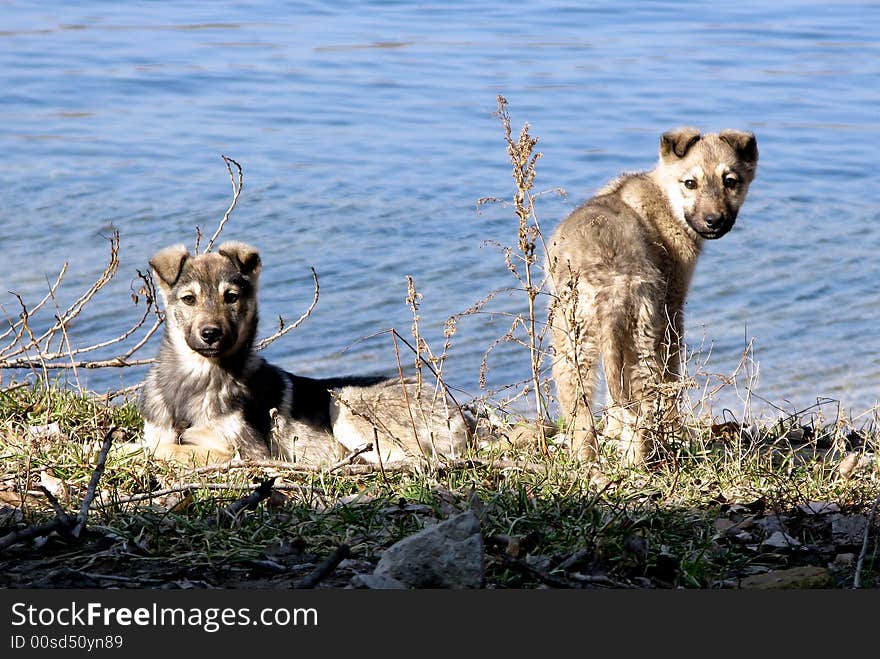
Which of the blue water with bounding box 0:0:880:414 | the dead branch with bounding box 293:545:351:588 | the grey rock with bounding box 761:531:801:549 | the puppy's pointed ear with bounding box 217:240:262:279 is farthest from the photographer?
the blue water with bounding box 0:0:880:414

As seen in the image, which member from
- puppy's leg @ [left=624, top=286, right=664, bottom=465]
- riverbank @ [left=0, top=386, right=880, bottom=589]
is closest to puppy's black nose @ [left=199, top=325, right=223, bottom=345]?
riverbank @ [left=0, top=386, right=880, bottom=589]

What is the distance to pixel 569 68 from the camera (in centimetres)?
1970

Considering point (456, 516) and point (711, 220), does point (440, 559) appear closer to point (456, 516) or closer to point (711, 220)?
point (456, 516)

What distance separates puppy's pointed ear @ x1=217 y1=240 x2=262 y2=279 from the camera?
6.83 m

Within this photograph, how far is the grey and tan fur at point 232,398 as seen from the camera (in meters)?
6.47

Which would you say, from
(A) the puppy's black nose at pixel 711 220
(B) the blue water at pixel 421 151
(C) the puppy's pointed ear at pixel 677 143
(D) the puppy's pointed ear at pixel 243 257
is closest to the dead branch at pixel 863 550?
(B) the blue water at pixel 421 151

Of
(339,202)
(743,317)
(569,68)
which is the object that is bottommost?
(743,317)

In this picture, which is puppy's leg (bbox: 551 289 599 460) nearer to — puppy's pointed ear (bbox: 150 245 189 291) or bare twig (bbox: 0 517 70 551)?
puppy's pointed ear (bbox: 150 245 189 291)

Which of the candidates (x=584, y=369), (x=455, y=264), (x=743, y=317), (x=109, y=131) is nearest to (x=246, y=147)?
(x=109, y=131)

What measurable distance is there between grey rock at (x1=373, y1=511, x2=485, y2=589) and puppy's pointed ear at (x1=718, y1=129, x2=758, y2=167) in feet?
13.4

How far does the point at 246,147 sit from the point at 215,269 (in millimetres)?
8743

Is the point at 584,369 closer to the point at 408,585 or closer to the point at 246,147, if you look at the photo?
the point at 408,585

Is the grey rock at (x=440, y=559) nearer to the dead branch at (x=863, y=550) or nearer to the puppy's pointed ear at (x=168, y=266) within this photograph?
the dead branch at (x=863, y=550)

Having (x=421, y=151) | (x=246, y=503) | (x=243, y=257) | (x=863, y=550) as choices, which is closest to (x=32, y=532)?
(x=246, y=503)
